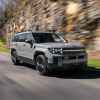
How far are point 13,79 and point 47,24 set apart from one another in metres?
18.8

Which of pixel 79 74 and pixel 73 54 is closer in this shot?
pixel 73 54

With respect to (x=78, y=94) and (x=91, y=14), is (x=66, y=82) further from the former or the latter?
(x=91, y=14)

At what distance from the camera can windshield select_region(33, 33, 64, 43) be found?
15.5 m

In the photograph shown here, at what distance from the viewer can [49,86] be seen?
36.9ft

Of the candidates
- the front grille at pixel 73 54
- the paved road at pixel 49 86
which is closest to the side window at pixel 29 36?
the paved road at pixel 49 86

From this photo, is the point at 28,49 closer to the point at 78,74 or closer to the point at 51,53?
the point at 51,53

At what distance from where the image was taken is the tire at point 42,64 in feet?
45.2

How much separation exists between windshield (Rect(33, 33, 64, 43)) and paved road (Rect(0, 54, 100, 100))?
1.38m

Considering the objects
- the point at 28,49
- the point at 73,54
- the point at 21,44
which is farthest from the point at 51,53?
the point at 21,44

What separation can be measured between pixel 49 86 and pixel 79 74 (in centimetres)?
332

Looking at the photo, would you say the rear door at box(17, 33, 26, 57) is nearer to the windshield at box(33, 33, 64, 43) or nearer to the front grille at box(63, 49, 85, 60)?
the windshield at box(33, 33, 64, 43)

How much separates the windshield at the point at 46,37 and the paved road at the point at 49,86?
138 cm

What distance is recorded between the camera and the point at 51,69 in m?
13.6

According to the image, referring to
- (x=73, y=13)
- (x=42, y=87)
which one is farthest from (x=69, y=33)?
(x=42, y=87)
